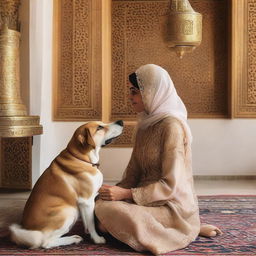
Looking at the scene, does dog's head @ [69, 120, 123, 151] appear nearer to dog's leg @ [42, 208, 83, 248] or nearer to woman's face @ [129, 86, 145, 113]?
woman's face @ [129, 86, 145, 113]

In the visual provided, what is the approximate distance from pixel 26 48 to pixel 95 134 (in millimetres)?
2299

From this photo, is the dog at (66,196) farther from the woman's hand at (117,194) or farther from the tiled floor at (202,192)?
the tiled floor at (202,192)

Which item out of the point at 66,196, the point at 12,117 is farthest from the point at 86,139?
the point at 12,117

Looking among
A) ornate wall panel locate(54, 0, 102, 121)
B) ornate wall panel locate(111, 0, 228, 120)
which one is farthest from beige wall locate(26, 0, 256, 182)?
ornate wall panel locate(111, 0, 228, 120)

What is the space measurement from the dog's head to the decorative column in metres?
1.51

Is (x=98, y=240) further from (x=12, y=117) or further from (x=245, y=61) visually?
(x=245, y=61)

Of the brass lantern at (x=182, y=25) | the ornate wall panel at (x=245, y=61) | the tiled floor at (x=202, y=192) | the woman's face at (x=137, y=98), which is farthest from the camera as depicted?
the ornate wall panel at (x=245, y=61)

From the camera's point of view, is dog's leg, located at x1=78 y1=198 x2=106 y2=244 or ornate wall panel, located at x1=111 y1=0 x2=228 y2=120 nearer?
dog's leg, located at x1=78 y1=198 x2=106 y2=244

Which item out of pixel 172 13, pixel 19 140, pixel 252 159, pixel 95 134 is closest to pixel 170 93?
pixel 95 134

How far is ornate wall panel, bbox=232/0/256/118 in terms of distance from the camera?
16.3 ft

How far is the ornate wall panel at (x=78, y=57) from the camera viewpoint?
4828 millimetres

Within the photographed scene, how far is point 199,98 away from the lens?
5.32 m

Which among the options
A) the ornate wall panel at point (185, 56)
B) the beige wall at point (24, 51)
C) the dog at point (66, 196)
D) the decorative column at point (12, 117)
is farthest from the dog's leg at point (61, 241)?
the ornate wall panel at point (185, 56)

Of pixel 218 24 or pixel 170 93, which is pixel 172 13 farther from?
pixel 170 93
